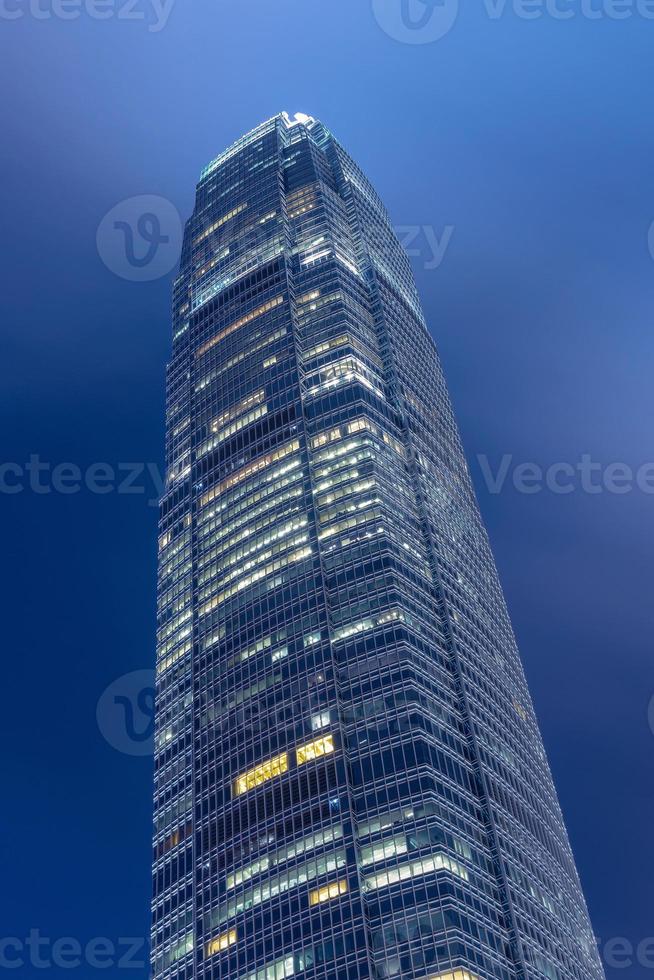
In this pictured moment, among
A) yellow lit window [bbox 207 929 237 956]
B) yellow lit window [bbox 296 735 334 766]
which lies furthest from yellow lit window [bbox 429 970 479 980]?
yellow lit window [bbox 296 735 334 766]

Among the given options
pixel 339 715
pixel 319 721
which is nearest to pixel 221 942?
pixel 319 721

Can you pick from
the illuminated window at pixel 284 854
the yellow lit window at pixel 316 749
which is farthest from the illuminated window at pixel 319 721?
the illuminated window at pixel 284 854

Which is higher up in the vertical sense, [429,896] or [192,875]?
[192,875]

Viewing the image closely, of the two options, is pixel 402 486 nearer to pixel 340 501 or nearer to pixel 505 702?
pixel 340 501

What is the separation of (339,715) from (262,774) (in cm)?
1224

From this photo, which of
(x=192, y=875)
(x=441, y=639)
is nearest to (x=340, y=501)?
(x=441, y=639)

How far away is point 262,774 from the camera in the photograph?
149250 millimetres

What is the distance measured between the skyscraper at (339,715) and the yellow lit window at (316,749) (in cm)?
20

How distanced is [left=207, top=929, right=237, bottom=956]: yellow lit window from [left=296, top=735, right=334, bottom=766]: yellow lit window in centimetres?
2070

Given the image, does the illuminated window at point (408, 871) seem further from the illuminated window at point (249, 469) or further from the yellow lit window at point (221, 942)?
the illuminated window at point (249, 469)

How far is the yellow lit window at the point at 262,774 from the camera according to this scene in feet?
485

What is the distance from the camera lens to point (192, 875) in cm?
14900

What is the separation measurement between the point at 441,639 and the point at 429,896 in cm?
4151

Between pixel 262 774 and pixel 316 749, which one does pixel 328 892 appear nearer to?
pixel 316 749
